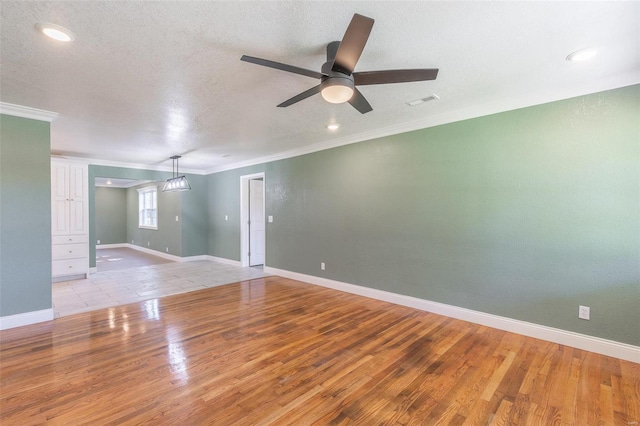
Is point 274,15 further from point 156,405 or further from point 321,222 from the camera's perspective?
point 321,222

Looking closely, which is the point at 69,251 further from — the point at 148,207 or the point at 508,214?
the point at 508,214

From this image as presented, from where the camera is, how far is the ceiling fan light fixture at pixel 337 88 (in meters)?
1.93

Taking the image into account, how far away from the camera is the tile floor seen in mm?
4211

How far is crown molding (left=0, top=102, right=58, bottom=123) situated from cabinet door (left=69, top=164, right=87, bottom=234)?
9.61 ft

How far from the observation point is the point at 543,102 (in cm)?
297

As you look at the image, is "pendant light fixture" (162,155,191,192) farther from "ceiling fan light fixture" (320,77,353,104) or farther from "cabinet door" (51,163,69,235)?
"ceiling fan light fixture" (320,77,353,104)

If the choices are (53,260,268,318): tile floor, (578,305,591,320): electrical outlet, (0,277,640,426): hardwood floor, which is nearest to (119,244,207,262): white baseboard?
(53,260,268,318): tile floor

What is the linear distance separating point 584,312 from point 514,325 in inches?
24.7

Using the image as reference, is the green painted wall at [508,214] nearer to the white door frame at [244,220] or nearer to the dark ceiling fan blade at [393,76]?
the dark ceiling fan blade at [393,76]

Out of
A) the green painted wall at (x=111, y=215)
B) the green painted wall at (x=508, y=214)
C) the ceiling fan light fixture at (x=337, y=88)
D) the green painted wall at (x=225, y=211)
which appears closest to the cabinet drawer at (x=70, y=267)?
the green painted wall at (x=225, y=211)

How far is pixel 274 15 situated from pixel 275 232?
15.2 feet

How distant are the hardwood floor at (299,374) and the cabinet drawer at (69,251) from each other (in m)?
2.93

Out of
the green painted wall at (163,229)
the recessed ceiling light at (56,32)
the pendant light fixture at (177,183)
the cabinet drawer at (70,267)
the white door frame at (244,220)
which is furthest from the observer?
the green painted wall at (163,229)

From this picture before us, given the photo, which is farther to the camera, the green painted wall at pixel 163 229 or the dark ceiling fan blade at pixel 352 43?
the green painted wall at pixel 163 229
